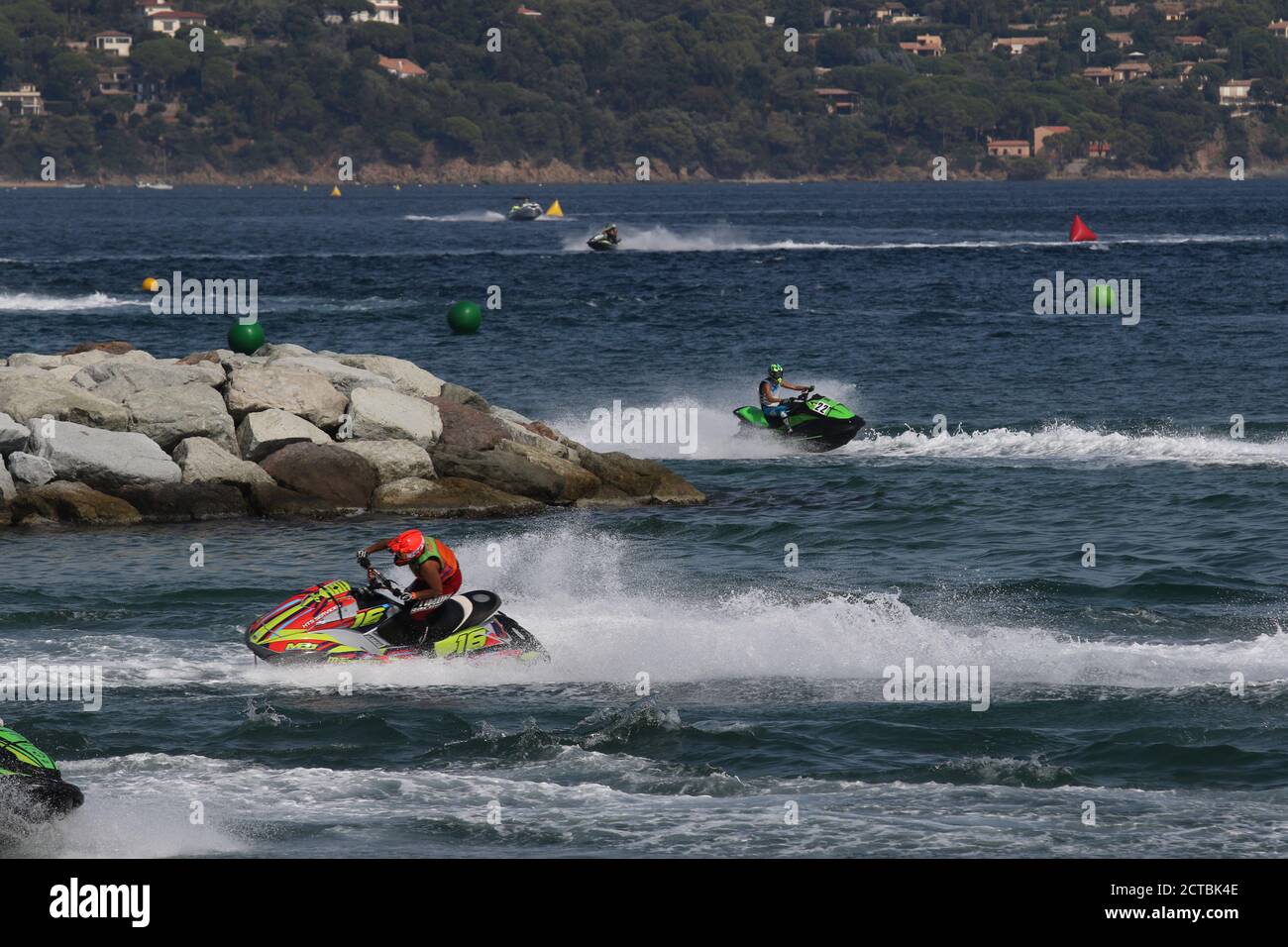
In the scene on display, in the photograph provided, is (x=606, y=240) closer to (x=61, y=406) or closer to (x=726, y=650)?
(x=61, y=406)

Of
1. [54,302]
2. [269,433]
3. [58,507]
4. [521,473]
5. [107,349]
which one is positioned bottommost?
[58,507]

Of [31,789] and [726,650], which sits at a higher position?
[726,650]

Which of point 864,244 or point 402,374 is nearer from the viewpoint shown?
point 402,374

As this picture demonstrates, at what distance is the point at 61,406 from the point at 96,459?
139 cm

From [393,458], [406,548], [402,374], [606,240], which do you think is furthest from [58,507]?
[606,240]

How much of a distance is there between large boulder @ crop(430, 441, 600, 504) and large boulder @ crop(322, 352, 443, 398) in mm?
2893

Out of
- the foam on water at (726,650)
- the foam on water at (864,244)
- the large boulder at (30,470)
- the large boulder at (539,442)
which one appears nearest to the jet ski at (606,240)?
the foam on water at (864,244)

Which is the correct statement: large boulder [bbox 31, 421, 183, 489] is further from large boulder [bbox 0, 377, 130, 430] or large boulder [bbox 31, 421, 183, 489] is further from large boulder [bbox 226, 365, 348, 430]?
large boulder [bbox 226, 365, 348, 430]

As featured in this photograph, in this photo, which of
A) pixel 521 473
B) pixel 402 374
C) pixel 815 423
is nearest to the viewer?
pixel 521 473

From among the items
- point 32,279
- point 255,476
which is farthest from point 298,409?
point 32,279

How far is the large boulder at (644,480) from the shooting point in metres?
28.2

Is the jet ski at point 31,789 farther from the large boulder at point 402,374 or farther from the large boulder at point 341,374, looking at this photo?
the large boulder at point 402,374

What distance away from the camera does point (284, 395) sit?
28234mm
